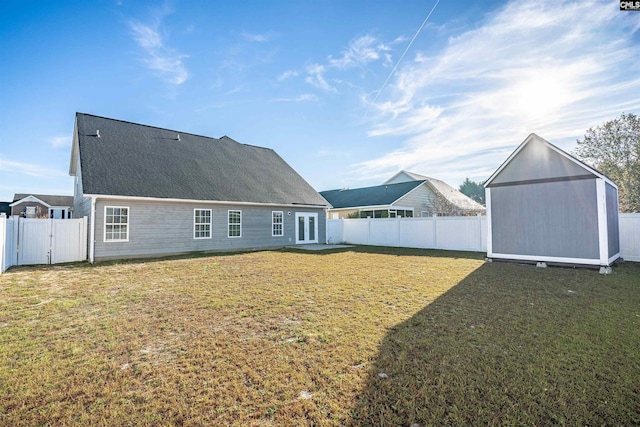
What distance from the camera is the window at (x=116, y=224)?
11711mm

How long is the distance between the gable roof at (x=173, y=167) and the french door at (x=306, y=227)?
0.92 m

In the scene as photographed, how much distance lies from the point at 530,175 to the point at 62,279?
49.8 feet

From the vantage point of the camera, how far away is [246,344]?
3.78 metres

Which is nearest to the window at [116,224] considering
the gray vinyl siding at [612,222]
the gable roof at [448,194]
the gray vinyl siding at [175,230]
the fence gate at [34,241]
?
the gray vinyl siding at [175,230]

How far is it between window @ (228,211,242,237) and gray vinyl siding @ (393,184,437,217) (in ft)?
37.1

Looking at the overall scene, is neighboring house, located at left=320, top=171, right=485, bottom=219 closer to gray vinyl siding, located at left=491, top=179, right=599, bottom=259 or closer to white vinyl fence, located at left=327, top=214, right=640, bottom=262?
white vinyl fence, located at left=327, top=214, right=640, bottom=262

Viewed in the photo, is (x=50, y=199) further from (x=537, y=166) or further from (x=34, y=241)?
(x=537, y=166)

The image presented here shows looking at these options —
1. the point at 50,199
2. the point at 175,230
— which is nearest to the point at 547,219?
the point at 175,230

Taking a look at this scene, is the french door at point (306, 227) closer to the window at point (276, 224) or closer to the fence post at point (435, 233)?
the window at point (276, 224)

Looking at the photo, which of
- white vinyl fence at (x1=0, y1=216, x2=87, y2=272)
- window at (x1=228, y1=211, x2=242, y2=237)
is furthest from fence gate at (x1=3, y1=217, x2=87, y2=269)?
window at (x1=228, y1=211, x2=242, y2=237)

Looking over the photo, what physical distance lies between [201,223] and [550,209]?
47.3 ft

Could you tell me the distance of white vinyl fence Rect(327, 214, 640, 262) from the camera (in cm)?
1089

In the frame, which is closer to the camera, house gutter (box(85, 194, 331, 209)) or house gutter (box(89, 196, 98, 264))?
house gutter (box(89, 196, 98, 264))

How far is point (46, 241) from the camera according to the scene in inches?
433
